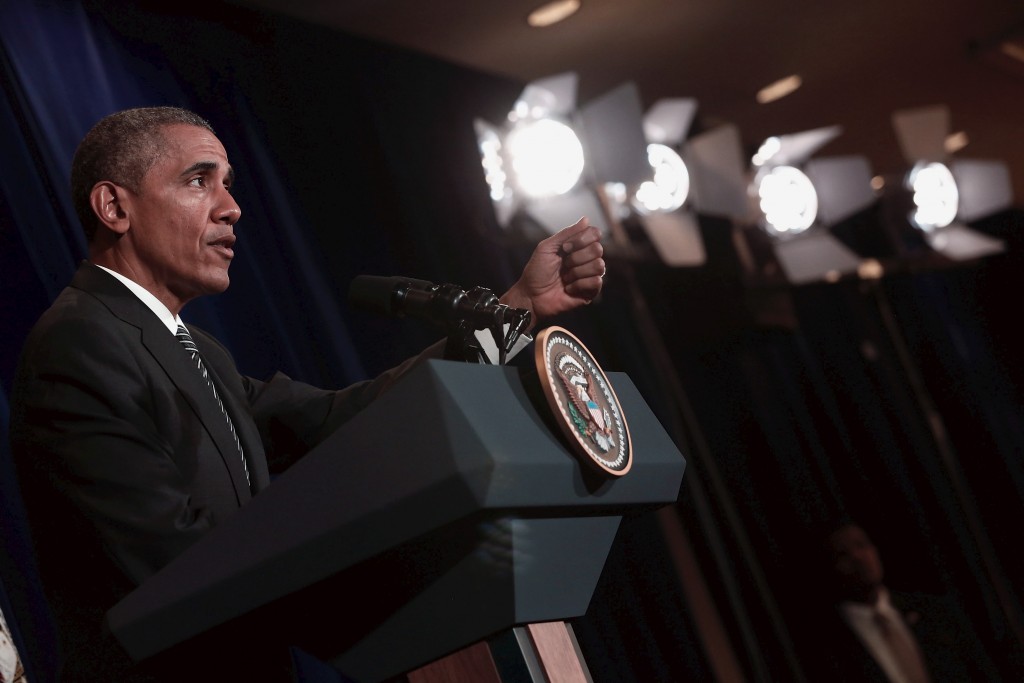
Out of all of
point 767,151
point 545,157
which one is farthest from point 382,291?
point 767,151

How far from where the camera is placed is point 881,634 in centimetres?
421

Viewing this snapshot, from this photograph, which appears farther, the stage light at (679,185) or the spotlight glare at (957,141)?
the spotlight glare at (957,141)

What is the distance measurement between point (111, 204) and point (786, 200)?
4279 millimetres

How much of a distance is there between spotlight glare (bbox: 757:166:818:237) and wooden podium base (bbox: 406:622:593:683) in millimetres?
4423

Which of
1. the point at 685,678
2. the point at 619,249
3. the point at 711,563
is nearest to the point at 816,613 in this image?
the point at 711,563

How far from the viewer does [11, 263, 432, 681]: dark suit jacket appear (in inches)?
37.5

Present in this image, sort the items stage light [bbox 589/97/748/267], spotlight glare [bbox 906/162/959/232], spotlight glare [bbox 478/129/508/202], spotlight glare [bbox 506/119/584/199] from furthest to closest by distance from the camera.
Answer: spotlight glare [bbox 906/162/959/232], stage light [bbox 589/97/748/267], spotlight glare [bbox 506/119/584/199], spotlight glare [bbox 478/129/508/202]

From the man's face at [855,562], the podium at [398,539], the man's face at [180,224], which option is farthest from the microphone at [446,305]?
the man's face at [855,562]

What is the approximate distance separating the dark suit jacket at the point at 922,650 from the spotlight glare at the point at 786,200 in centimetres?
182

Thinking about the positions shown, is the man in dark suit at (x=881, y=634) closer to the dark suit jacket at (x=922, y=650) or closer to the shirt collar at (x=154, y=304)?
the dark suit jacket at (x=922, y=650)

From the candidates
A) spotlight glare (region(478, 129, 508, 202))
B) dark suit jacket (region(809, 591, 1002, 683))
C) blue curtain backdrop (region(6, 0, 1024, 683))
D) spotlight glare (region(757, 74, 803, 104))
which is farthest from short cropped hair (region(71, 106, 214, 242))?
spotlight glare (region(757, 74, 803, 104))

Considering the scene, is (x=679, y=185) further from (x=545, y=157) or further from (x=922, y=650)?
(x=922, y=650)

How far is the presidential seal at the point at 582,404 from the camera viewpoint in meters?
0.90

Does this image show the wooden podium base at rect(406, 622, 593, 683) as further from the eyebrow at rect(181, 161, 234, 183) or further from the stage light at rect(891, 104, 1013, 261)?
the stage light at rect(891, 104, 1013, 261)
